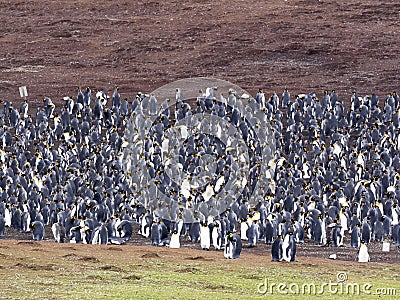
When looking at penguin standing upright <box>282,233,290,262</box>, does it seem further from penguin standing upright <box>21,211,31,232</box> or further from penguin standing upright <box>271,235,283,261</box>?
penguin standing upright <box>21,211,31,232</box>

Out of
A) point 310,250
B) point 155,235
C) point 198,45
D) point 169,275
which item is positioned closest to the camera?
point 169,275

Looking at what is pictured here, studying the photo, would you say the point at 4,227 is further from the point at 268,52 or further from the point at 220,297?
the point at 268,52

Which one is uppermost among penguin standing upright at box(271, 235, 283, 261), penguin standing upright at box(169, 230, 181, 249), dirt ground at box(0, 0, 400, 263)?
dirt ground at box(0, 0, 400, 263)

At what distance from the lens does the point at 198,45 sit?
182 feet

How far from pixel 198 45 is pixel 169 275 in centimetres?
3503

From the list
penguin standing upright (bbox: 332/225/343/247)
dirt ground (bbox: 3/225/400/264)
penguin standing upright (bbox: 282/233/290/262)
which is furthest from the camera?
penguin standing upright (bbox: 332/225/343/247)

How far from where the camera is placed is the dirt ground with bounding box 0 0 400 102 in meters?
49.8

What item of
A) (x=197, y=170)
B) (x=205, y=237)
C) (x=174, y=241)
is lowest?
(x=174, y=241)

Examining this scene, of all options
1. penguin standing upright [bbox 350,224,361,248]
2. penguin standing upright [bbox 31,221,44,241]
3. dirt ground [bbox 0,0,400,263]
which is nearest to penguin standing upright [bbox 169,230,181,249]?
penguin standing upright [bbox 31,221,44,241]

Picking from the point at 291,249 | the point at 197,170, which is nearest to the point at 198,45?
the point at 197,170

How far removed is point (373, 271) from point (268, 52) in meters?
31.3

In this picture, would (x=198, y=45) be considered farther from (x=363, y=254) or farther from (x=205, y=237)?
(x=363, y=254)

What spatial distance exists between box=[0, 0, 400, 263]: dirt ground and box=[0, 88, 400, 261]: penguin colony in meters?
4.50

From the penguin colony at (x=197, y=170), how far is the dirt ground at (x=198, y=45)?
4.50 meters
